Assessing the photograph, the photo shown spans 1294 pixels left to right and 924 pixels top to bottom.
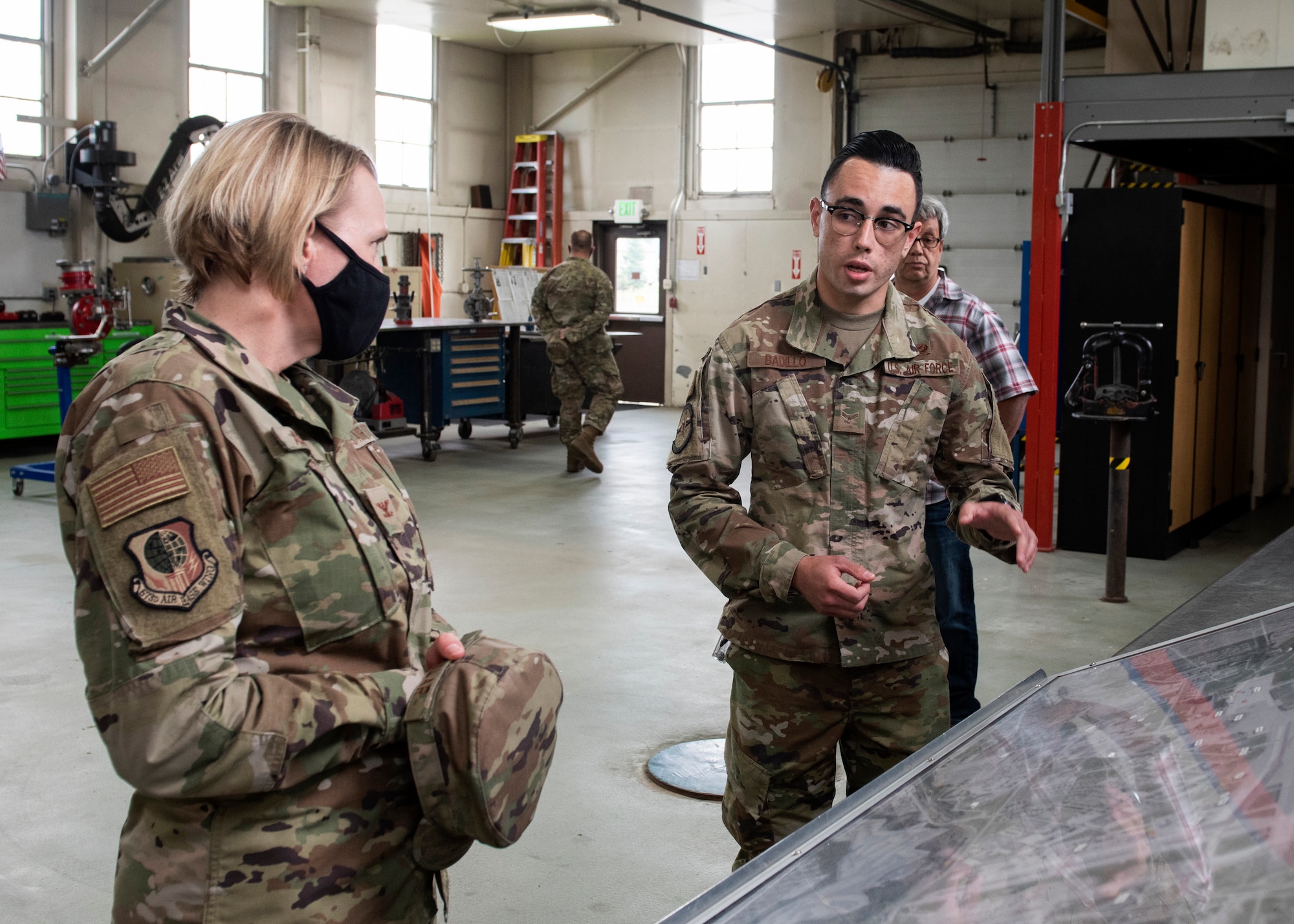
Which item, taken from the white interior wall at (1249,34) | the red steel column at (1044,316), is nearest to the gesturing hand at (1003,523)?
the red steel column at (1044,316)

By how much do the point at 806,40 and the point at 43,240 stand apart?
787 cm

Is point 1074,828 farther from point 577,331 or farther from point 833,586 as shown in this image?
point 577,331

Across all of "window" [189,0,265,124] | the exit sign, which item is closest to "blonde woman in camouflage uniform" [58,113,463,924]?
"window" [189,0,265,124]

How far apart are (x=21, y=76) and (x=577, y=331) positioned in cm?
545

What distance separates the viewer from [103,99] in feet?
34.9

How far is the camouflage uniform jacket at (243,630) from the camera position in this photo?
1089 mm

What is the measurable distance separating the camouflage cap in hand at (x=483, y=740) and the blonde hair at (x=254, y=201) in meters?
0.44

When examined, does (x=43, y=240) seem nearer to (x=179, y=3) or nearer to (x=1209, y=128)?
(x=179, y=3)

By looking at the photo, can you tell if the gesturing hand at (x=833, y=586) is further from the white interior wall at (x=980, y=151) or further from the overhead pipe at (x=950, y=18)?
the white interior wall at (x=980, y=151)

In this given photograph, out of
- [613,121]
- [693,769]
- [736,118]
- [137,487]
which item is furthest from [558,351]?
[137,487]

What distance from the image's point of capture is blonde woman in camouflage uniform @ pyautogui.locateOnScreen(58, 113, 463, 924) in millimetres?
1093

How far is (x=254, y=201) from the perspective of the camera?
1214 millimetres

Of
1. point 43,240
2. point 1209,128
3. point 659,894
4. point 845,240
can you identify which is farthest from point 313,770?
point 43,240

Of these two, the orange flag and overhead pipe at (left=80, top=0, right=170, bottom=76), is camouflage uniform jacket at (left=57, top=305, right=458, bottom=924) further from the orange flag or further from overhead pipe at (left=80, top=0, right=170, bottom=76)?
the orange flag
